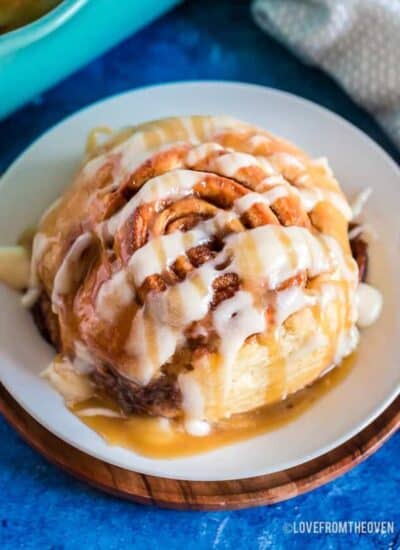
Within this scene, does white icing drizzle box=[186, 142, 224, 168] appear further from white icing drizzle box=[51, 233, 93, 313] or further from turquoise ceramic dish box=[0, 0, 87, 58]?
turquoise ceramic dish box=[0, 0, 87, 58]

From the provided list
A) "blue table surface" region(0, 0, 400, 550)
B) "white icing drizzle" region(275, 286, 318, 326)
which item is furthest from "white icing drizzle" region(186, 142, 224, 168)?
"blue table surface" region(0, 0, 400, 550)

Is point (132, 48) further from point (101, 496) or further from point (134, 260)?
point (101, 496)

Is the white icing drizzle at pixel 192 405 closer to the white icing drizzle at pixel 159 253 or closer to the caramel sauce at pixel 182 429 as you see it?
the caramel sauce at pixel 182 429

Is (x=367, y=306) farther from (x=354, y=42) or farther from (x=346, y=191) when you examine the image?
(x=354, y=42)

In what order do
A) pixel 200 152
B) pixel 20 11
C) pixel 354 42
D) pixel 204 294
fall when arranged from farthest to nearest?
pixel 354 42 < pixel 20 11 < pixel 200 152 < pixel 204 294

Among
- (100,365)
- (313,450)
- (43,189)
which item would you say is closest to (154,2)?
(43,189)

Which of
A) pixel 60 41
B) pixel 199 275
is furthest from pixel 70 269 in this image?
pixel 60 41
